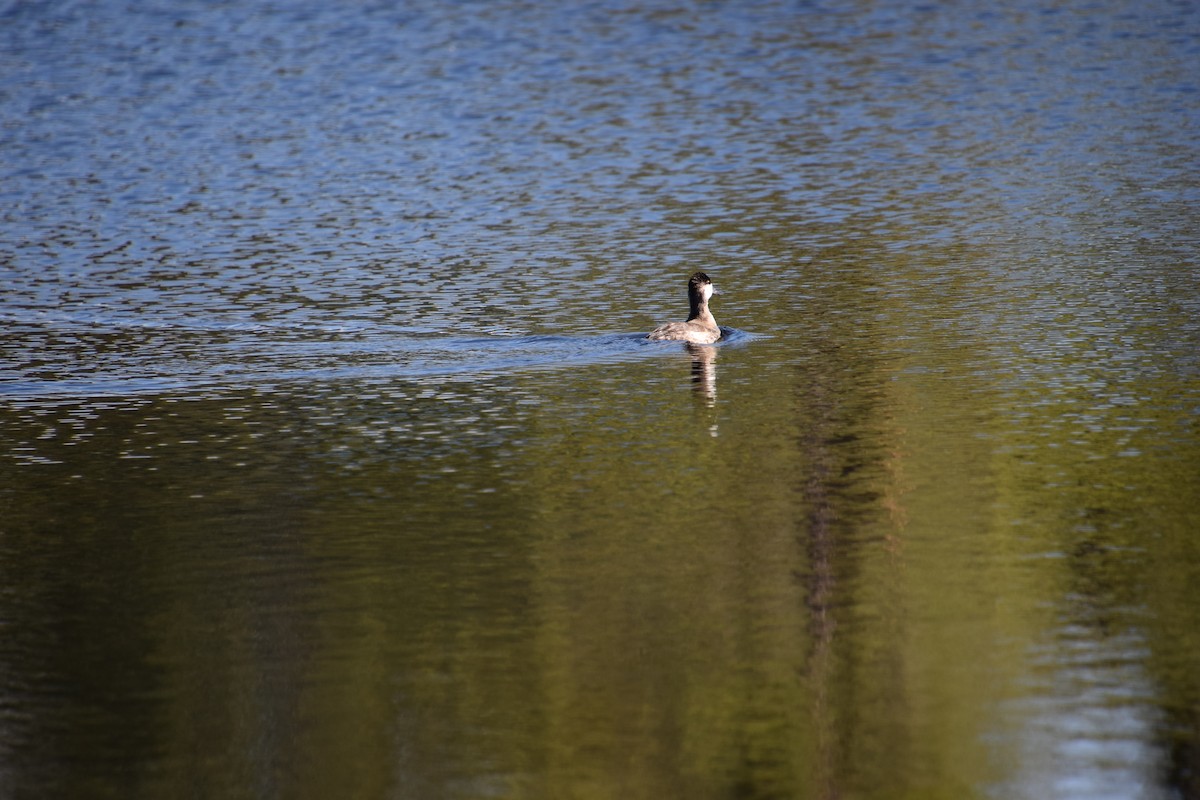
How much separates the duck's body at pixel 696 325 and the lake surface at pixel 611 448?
1.09 feet

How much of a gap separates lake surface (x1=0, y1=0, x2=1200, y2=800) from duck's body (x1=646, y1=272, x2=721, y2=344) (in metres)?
0.33

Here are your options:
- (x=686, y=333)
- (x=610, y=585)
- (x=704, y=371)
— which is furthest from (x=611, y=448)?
(x=686, y=333)

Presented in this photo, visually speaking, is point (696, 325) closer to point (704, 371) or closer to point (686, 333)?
point (686, 333)

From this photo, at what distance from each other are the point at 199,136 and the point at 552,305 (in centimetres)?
1506

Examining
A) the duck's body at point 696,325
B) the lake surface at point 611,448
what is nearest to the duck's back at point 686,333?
the duck's body at point 696,325

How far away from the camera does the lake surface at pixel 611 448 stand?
9016 millimetres

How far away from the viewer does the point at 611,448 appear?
1439 centimetres

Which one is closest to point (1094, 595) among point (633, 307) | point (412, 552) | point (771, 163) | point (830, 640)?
point (830, 640)

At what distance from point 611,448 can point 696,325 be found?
4.46 m

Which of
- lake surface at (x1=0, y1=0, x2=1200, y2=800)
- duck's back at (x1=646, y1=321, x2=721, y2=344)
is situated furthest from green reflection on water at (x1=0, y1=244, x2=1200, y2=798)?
duck's back at (x1=646, y1=321, x2=721, y2=344)

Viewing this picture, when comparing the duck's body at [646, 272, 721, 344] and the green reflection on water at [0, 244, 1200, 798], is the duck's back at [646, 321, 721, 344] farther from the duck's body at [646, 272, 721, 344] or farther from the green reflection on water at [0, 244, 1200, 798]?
the green reflection on water at [0, 244, 1200, 798]

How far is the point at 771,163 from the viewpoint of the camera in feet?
96.3

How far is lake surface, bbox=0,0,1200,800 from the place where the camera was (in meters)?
9.02

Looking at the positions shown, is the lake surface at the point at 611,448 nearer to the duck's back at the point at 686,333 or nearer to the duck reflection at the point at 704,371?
the duck reflection at the point at 704,371
